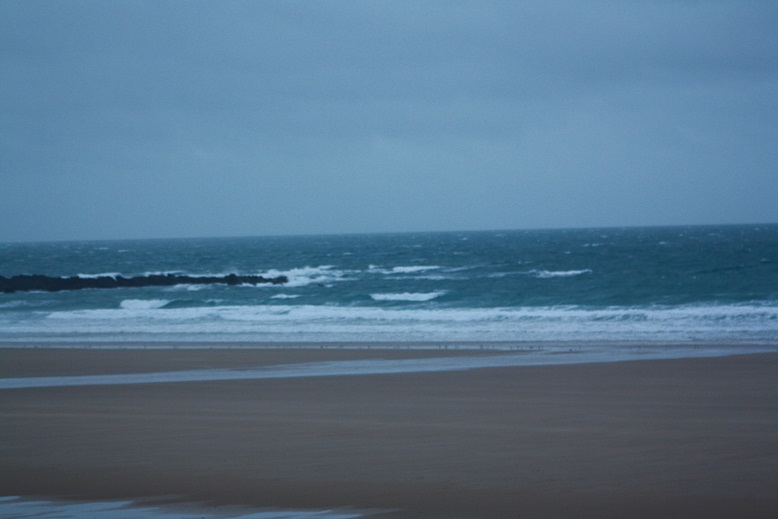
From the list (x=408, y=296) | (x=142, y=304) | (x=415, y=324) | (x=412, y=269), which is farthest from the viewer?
(x=412, y=269)

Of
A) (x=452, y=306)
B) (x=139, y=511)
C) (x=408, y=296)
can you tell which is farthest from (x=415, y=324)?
(x=139, y=511)

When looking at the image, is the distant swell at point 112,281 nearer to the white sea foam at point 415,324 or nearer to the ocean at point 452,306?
the ocean at point 452,306

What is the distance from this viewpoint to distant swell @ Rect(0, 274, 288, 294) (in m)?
50.9

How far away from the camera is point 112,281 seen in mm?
53781

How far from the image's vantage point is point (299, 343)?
2333cm

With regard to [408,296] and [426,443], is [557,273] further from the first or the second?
[426,443]

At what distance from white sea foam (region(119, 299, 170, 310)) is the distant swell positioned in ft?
33.9

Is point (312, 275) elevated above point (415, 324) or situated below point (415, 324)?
above

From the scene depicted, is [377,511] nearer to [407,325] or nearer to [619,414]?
[619,414]

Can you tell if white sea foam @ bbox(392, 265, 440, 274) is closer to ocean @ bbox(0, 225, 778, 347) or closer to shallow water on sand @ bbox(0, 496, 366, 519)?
ocean @ bbox(0, 225, 778, 347)

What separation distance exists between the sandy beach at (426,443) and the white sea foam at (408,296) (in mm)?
22866

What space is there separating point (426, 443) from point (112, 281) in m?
47.3

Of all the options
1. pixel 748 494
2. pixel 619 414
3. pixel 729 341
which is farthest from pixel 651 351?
pixel 748 494

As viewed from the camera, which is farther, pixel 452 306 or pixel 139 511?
pixel 452 306
